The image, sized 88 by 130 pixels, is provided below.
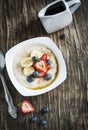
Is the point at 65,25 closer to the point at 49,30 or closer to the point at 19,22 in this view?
the point at 49,30

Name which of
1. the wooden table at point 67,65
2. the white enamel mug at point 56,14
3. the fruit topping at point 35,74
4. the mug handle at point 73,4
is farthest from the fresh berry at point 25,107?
the mug handle at point 73,4

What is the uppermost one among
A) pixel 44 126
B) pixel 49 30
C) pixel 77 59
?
pixel 49 30

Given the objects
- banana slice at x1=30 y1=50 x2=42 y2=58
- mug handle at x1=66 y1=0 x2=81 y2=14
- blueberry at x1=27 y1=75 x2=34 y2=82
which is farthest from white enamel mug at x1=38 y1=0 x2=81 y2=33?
blueberry at x1=27 y1=75 x2=34 y2=82

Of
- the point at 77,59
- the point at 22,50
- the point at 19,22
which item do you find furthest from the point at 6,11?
the point at 77,59

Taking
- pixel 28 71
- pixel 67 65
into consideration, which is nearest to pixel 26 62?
pixel 28 71

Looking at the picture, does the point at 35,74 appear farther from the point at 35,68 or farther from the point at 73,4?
the point at 73,4

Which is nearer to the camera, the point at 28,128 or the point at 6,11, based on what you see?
the point at 28,128

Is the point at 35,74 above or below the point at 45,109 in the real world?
above
